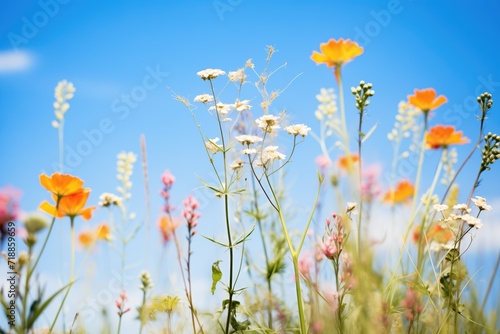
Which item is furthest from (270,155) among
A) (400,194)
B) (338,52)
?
(400,194)

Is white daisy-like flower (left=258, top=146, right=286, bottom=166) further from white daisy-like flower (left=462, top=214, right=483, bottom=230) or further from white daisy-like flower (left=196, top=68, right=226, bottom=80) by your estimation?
white daisy-like flower (left=462, top=214, right=483, bottom=230)

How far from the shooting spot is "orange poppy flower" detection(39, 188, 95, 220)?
7.98 ft

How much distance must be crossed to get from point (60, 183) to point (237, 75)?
0.90 meters

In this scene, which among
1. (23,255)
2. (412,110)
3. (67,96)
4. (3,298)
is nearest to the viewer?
(3,298)

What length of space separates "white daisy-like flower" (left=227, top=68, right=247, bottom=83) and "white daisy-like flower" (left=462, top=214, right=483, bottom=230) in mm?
1146

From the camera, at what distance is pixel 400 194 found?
3.20 meters

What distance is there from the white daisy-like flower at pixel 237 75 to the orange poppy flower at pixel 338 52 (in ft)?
1.57

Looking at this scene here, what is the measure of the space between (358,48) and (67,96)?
156 centimetres

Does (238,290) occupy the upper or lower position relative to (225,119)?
lower

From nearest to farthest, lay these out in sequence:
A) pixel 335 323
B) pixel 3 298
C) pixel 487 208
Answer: pixel 3 298
pixel 335 323
pixel 487 208

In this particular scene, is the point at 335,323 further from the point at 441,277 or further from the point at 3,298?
the point at 3,298

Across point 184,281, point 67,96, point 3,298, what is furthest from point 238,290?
point 67,96

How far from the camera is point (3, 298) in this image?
1449 millimetres

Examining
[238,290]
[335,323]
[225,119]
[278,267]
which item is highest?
[225,119]
